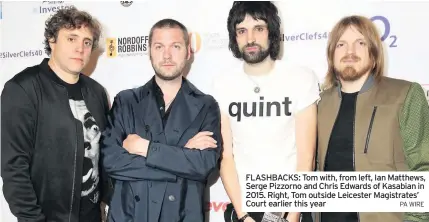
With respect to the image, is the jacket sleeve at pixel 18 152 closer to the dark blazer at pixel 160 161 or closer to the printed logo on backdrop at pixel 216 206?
the dark blazer at pixel 160 161

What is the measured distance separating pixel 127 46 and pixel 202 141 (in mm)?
922

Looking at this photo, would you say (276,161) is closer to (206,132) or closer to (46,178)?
(206,132)

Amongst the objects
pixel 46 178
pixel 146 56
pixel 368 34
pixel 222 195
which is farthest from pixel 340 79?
pixel 46 178

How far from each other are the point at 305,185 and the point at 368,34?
0.83 metres

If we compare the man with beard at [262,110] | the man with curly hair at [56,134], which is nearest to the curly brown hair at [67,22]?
the man with curly hair at [56,134]

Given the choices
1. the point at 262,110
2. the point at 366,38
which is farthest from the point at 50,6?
the point at 366,38

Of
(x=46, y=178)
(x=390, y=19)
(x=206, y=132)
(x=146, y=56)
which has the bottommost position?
(x=46, y=178)

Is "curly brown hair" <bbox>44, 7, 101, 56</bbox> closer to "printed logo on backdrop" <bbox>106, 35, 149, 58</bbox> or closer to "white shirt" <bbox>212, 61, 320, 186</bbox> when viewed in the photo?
"printed logo on backdrop" <bbox>106, 35, 149, 58</bbox>

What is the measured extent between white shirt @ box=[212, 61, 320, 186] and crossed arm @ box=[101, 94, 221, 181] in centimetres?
18

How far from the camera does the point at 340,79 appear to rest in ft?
7.26

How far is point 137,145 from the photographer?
6.99 ft

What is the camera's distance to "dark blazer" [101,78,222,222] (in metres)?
2.09

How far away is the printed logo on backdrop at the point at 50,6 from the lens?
9.04 ft
